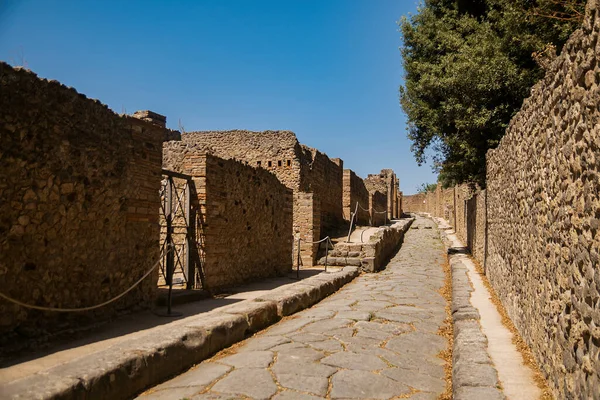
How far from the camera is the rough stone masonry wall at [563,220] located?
242 cm

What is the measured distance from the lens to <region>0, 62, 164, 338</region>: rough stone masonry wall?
14.3 ft

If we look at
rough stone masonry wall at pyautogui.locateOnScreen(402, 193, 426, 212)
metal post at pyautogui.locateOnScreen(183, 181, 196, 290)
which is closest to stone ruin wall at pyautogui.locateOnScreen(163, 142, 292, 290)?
metal post at pyautogui.locateOnScreen(183, 181, 196, 290)

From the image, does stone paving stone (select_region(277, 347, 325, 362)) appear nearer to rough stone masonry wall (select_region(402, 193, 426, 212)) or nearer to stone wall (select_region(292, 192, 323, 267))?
stone wall (select_region(292, 192, 323, 267))

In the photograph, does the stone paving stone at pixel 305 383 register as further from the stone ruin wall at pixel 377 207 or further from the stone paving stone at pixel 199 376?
the stone ruin wall at pixel 377 207

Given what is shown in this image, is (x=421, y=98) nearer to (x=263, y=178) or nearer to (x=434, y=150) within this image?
(x=434, y=150)

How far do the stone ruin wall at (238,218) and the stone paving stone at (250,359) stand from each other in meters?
3.43

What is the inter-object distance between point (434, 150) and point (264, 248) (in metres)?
7.17

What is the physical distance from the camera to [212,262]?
26.3 ft

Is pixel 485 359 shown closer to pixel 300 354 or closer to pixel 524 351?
pixel 524 351

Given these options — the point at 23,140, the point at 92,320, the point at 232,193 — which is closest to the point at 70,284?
the point at 92,320

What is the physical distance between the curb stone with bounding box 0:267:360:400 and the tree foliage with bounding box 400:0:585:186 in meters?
8.44

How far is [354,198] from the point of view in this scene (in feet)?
70.0

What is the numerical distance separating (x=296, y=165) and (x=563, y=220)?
12857mm

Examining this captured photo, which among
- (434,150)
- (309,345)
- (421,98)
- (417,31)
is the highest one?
(417,31)
